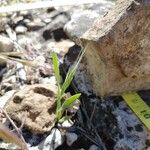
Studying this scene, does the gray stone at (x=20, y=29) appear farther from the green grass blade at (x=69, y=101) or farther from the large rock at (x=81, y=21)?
the green grass blade at (x=69, y=101)

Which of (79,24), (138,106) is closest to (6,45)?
(79,24)

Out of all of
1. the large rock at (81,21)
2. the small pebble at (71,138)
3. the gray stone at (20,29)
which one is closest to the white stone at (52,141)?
the small pebble at (71,138)

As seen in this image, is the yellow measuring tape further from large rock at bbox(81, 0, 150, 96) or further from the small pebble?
the small pebble

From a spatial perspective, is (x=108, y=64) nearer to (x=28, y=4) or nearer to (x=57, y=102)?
(x=57, y=102)

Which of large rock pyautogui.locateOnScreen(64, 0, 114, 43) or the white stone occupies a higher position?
large rock pyautogui.locateOnScreen(64, 0, 114, 43)

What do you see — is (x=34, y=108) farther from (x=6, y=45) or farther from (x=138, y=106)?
(x=6, y=45)

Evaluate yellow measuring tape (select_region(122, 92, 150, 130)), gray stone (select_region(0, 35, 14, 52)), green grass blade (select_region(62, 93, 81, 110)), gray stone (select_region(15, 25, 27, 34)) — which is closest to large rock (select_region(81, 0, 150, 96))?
yellow measuring tape (select_region(122, 92, 150, 130))
